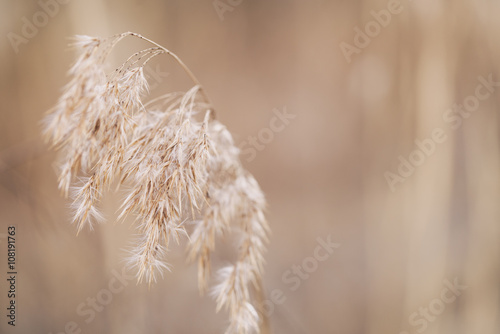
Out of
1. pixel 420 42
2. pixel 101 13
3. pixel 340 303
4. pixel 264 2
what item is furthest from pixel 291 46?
pixel 340 303

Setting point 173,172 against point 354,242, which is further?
point 354,242

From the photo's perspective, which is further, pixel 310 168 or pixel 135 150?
pixel 310 168

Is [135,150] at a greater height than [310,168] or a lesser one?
greater

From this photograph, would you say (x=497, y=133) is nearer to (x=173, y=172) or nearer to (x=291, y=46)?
(x=291, y=46)

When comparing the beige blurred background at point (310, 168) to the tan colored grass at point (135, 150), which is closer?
the tan colored grass at point (135, 150)

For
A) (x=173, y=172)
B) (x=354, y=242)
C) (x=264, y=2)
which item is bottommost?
(x=354, y=242)

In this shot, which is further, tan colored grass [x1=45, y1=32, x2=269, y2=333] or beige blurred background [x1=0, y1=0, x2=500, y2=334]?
beige blurred background [x1=0, y1=0, x2=500, y2=334]

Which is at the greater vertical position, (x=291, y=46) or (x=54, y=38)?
(x=54, y=38)
